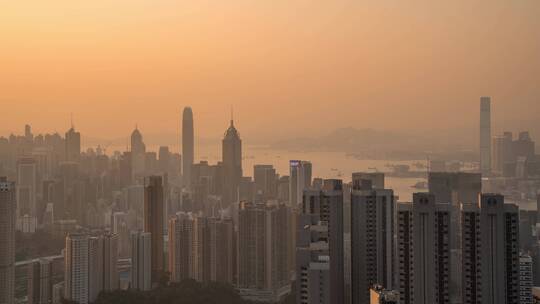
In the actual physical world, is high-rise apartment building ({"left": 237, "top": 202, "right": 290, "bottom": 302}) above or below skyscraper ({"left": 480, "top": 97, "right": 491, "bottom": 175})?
below

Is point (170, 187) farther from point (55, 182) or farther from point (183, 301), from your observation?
point (183, 301)

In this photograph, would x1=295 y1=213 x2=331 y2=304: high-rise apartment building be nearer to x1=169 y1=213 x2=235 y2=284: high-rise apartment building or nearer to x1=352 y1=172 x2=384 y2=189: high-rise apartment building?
x1=352 y1=172 x2=384 y2=189: high-rise apartment building

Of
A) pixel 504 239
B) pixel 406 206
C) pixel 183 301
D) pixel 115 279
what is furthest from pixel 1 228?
pixel 504 239

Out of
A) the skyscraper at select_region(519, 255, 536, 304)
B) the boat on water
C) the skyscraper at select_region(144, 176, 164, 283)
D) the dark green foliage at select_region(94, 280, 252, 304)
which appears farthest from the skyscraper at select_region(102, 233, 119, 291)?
the skyscraper at select_region(519, 255, 536, 304)

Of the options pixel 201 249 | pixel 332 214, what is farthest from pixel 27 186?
pixel 332 214

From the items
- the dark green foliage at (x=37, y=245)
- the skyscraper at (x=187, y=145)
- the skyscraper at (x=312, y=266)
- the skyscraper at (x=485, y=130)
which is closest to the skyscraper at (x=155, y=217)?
the skyscraper at (x=187, y=145)

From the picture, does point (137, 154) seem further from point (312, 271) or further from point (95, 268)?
point (312, 271)
